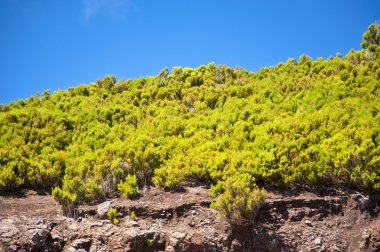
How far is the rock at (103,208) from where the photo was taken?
26.0 ft

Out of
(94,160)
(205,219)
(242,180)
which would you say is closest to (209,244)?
(205,219)

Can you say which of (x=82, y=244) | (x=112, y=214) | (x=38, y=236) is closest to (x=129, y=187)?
(x=112, y=214)

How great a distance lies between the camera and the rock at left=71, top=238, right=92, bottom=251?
7000 millimetres

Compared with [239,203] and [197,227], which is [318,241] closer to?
[239,203]

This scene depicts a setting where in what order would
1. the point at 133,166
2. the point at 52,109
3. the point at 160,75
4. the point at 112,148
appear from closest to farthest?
the point at 133,166, the point at 112,148, the point at 52,109, the point at 160,75

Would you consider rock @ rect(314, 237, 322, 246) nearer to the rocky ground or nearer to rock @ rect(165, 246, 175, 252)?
the rocky ground

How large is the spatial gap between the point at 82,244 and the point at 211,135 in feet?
19.2

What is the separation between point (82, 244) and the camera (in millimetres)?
→ 7059

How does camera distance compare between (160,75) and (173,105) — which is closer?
(173,105)

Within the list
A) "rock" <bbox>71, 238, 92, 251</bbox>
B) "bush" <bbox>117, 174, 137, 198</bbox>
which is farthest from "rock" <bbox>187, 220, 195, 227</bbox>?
"rock" <bbox>71, 238, 92, 251</bbox>

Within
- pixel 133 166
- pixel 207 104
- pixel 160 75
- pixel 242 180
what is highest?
pixel 160 75

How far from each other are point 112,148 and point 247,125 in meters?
4.78

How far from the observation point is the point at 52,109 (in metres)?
14.6

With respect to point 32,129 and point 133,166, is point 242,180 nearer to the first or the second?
point 133,166
